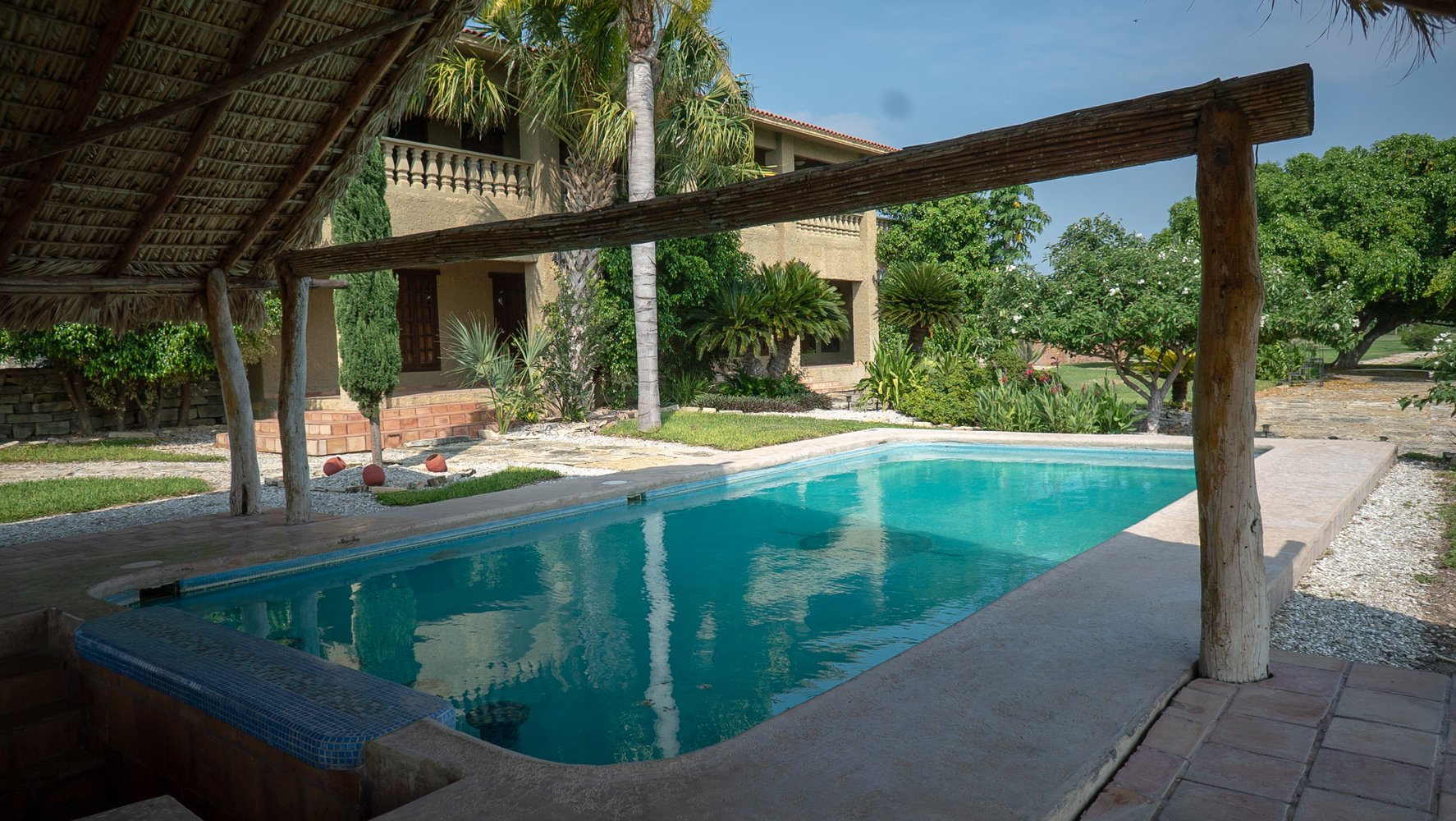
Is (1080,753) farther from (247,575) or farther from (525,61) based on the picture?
(525,61)

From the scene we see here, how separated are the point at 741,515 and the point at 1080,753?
6.37 metres

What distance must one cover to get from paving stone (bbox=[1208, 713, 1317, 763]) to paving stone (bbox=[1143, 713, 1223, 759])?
0.06 metres

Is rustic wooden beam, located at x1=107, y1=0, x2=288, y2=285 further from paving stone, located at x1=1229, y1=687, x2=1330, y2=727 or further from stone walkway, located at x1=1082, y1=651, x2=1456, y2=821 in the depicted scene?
paving stone, located at x1=1229, y1=687, x2=1330, y2=727

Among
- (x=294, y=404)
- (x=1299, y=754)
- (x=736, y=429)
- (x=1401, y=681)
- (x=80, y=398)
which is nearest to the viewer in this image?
(x=1299, y=754)

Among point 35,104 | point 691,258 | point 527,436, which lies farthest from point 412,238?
point 691,258

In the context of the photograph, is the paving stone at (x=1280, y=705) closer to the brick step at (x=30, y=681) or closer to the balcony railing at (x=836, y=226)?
the brick step at (x=30, y=681)

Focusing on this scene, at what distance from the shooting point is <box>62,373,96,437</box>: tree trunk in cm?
1263

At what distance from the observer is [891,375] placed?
695 inches

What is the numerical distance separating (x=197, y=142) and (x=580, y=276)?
9040 mm

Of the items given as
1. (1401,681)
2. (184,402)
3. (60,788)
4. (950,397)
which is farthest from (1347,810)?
(184,402)

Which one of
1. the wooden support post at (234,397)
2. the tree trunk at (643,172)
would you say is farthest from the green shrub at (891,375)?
the wooden support post at (234,397)

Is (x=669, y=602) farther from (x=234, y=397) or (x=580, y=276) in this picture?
(x=580, y=276)

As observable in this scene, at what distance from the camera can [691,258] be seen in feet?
54.2

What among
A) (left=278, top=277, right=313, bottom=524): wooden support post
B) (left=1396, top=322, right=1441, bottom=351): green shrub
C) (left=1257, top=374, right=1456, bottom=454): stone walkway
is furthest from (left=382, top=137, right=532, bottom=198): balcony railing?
(left=1396, top=322, right=1441, bottom=351): green shrub
